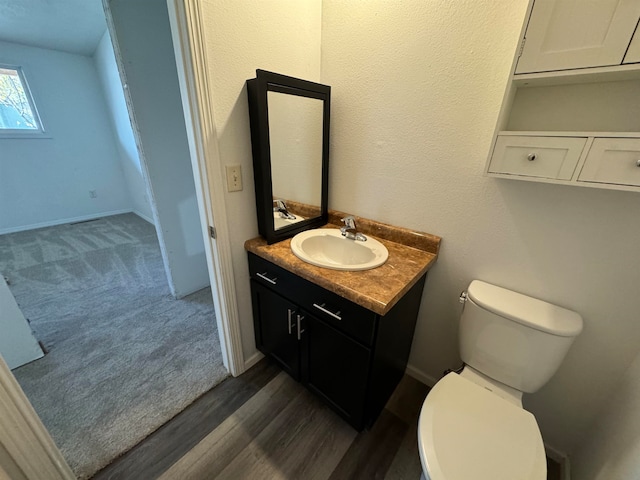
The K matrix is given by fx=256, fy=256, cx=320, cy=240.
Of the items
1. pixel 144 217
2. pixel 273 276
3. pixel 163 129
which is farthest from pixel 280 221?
pixel 144 217

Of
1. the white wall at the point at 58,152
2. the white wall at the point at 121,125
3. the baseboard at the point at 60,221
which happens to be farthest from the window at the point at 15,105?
the baseboard at the point at 60,221

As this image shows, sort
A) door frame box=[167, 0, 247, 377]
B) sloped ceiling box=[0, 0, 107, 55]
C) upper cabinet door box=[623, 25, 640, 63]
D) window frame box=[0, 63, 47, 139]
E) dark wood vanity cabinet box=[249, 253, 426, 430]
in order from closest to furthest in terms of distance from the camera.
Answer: upper cabinet door box=[623, 25, 640, 63] → door frame box=[167, 0, 247, 377] → dark wood vanity cabinet box=[249, 253, 426, 430] → sloped ceiling box=[0, 0, 107, 55] → window frame box=[0, 63, 47, 139]

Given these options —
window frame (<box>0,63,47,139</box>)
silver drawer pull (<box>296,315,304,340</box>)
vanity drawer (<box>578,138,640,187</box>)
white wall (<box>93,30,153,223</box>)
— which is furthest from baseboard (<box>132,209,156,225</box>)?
vanity drawer (<box>578,138,640,187</box>)

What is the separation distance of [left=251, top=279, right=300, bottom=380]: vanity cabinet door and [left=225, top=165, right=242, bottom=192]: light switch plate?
1.66 feet

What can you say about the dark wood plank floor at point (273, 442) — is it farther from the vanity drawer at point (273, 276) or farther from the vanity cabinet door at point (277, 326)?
the vanity drawer at point (273, 276)

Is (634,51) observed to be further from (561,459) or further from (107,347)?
(107,347)

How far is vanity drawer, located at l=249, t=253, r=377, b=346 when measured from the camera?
3.18ft

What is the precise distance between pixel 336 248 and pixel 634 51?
115 centimetres

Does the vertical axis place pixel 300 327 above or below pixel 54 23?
below

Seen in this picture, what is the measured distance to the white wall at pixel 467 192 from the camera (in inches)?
35.8

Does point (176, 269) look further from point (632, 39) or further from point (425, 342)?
point (632, 39)

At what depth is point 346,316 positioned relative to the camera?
1.01m

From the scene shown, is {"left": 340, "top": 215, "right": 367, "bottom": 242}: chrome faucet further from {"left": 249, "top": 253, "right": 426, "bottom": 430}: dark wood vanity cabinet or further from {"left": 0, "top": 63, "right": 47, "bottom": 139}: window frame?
{"left": 0, "top": 63, "right": 47, "bottom": 139}: window frame

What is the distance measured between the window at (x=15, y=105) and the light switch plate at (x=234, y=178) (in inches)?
169
